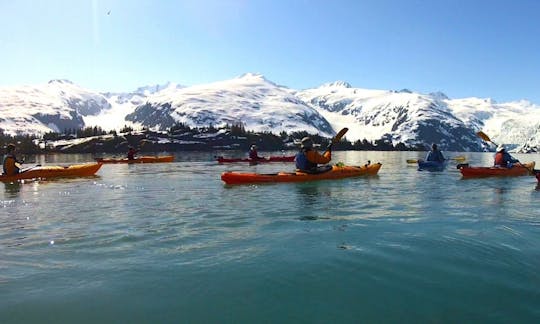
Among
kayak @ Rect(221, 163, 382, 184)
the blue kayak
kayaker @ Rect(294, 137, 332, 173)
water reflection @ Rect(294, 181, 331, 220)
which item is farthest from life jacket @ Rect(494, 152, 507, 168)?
water reflection @ Rect(294, 181, 331, 220)

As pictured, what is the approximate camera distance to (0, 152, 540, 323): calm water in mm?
7020

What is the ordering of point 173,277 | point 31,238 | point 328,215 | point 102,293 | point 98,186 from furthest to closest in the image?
point 98,186, point 328,215, point 31,238, point 173,277, point 102,293

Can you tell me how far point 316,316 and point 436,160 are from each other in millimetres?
33611

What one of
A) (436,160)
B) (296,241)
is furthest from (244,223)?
(436,160)

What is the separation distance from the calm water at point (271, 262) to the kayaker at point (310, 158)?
6932 millimetres

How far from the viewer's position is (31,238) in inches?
465

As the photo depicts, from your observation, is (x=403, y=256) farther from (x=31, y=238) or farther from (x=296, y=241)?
(x=31, y=238)

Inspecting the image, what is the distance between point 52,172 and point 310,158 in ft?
62.4

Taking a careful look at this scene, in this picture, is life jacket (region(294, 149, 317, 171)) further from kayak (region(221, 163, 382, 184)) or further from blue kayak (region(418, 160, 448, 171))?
blue kayak (region(418, 160, 448, 171))

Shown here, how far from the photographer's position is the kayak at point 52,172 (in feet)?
95.1

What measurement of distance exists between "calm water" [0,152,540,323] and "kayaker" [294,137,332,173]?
6932 millimetres

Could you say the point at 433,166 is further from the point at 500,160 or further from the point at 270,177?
the point at 270,177

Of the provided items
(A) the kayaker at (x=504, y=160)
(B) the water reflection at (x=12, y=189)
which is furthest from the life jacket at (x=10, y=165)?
(A) the kayaker at (x=504, y=160)

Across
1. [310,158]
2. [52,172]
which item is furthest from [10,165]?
[310,158]
